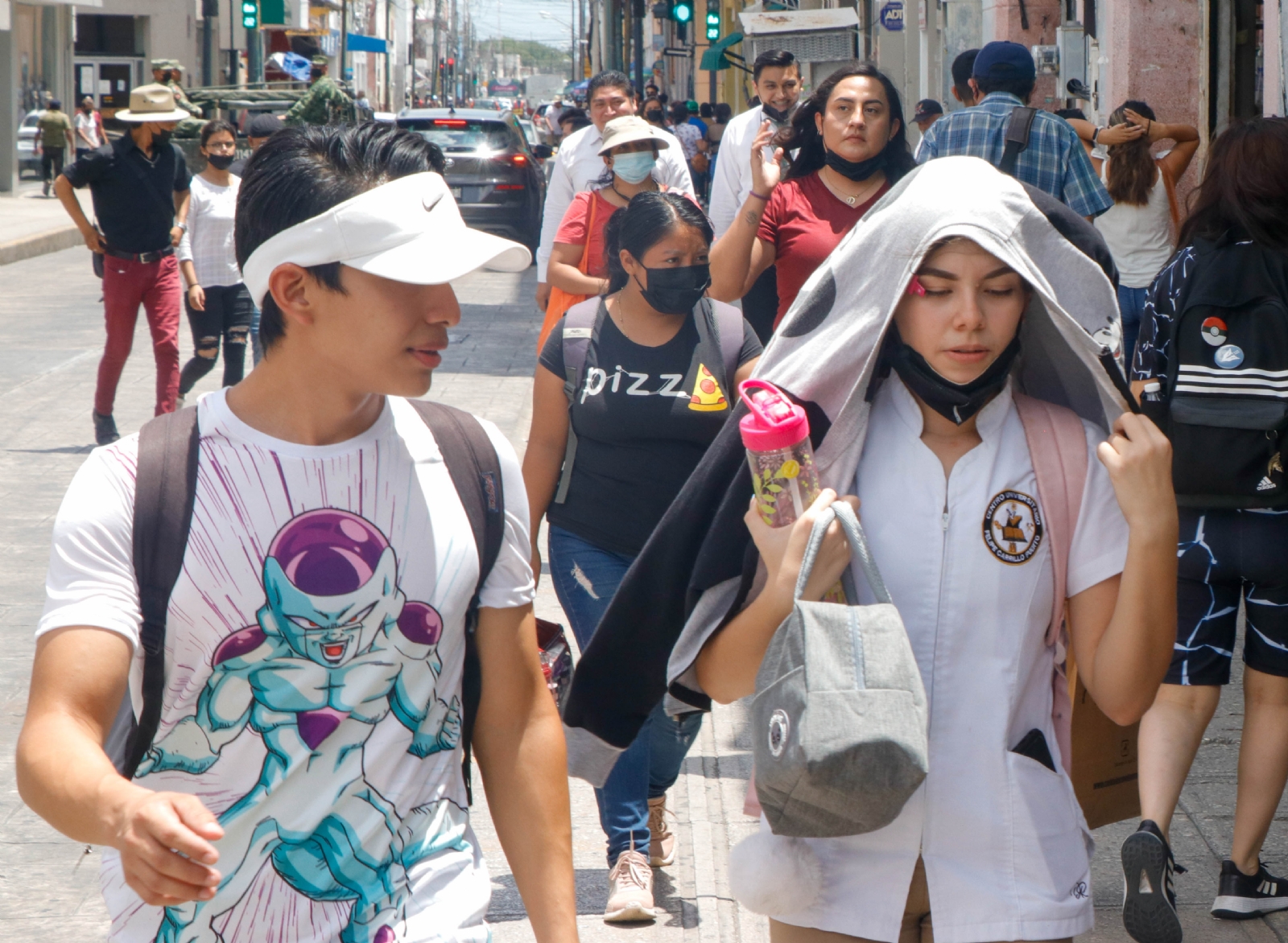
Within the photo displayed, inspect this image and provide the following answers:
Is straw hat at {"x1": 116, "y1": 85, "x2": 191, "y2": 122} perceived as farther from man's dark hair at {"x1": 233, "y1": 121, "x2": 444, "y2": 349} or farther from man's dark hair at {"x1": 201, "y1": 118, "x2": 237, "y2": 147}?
man's dark hair at {"x1": 233, "y1": 121, "x2": 444, "y2": 349}

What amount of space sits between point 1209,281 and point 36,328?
41.7 ft

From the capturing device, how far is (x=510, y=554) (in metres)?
2.12

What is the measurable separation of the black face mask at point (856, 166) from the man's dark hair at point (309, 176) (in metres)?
3.44

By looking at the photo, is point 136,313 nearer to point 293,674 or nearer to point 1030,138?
point 1030,138

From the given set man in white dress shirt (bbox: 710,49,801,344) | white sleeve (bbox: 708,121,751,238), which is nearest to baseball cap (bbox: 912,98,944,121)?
man in white dress shirt (bbox: 710,49,801,344)

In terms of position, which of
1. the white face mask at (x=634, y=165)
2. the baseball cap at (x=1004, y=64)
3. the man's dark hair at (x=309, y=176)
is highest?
the baseball cap at (x=1004, y=64)

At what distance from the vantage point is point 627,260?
13.8 ft

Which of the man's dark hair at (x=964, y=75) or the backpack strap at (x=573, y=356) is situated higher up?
the man's dark hair at (x=964, y=75)

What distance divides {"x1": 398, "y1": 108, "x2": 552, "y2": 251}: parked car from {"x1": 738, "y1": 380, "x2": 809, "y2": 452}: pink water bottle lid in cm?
1802

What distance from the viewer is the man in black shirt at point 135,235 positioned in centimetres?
934

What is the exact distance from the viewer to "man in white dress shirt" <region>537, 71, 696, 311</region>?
707 cm

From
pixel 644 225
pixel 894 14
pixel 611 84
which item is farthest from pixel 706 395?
pixel 894 14

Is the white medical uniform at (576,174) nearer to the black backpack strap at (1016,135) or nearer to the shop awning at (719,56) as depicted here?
the black backpack strap at (1016,135)

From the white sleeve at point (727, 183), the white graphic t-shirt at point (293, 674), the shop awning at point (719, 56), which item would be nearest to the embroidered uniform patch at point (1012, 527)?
the white graphic t-shirt at point (293, 674)
